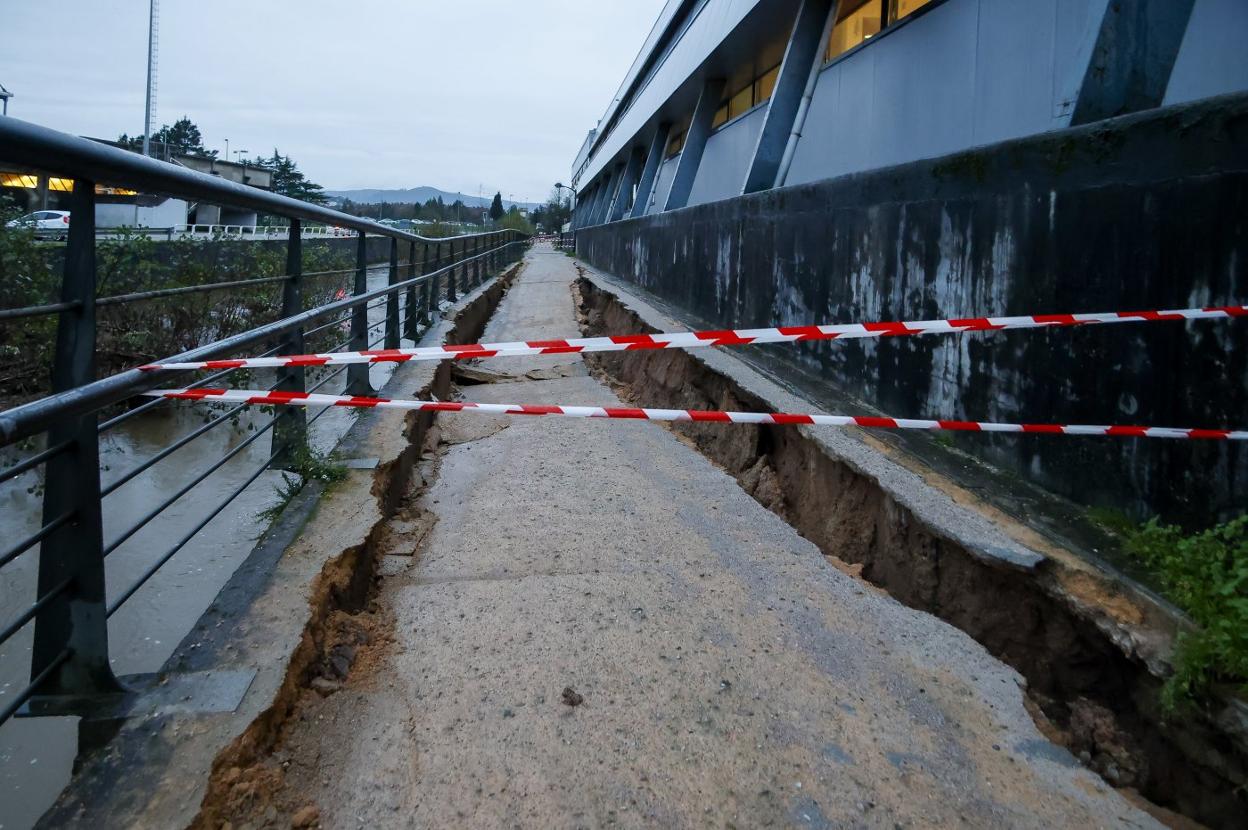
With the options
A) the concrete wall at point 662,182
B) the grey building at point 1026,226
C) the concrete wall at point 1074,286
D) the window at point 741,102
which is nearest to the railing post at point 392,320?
the grey building at point 1026,226

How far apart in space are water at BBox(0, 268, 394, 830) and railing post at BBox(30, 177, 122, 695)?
55.9 inches

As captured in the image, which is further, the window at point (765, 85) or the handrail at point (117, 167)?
the window at point (765, 85)

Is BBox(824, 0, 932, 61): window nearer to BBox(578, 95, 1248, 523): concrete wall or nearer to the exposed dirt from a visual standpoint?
BBox(578, 95, 1248, 523): concrete wall

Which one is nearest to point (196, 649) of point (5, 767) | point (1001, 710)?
point (5, 767)

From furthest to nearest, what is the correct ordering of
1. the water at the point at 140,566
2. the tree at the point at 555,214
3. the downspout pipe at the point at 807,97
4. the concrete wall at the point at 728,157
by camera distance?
1. the tree at the point at 555,214
2. the concrete wall at the point at 728,157
3. the downspout pipe at the point at 807,97
4. the water at the point at 140,566

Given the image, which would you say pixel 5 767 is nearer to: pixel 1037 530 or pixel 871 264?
pixel 1037 530

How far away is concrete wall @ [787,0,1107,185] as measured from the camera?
5801 millimetres

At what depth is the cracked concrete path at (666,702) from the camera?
228 cm

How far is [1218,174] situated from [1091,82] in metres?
1.14

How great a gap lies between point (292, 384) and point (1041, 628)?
356 centimetres

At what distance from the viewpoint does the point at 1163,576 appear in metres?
2.96

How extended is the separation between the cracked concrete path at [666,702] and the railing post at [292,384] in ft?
2.78

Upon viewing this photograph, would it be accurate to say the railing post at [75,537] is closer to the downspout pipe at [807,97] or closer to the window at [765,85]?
the downspout pipe at [807,97]

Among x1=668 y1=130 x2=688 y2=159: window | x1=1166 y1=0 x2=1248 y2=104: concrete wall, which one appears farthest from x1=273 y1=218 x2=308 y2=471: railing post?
x1=668 y1=130 x2=688 y2=159: window
